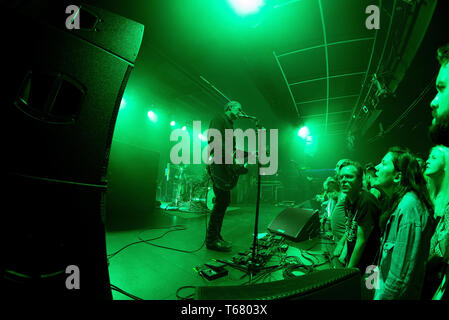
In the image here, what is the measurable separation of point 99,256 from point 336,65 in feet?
18.9

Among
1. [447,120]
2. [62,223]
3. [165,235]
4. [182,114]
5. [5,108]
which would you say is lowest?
[165,235]

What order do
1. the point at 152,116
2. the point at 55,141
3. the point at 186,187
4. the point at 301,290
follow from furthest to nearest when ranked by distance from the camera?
1. the point at 152,116
2. the point at 186,187
3. the point at 55,141
4. the point at 301,290

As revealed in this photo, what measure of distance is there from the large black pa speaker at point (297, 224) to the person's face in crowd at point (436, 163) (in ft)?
5.51

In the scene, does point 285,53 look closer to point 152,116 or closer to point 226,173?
point 226,173

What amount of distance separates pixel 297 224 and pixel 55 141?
360 centimetres

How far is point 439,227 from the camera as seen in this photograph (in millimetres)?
1602

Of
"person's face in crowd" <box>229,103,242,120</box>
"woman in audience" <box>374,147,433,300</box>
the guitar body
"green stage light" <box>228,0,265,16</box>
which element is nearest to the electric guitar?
the guitar body

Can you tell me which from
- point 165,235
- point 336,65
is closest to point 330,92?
point 336,65

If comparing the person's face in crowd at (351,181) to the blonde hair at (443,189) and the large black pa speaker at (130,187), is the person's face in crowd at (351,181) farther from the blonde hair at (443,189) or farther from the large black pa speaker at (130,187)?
the large black pa speaker at (130,187)

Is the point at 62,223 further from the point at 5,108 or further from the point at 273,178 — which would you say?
the point at 273,178

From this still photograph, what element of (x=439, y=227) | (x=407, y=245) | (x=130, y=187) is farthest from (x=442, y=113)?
(x=130, y=187)

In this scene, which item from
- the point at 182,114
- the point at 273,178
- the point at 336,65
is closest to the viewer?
the point at 336,65

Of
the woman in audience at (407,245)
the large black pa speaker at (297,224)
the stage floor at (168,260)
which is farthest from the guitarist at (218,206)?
the woman in audience at (407,245)
